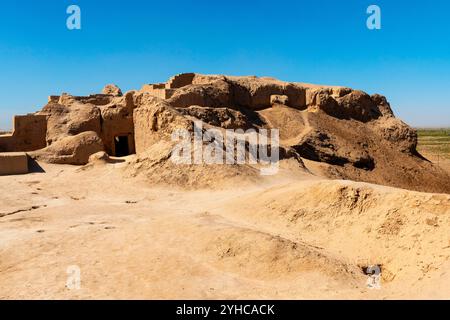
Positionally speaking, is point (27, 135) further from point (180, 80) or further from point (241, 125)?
point (241, 125)

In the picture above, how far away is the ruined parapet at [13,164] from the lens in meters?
14.0

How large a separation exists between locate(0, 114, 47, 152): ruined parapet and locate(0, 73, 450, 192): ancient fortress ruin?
0.13ft

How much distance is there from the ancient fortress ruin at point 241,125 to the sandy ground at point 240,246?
4.89 m

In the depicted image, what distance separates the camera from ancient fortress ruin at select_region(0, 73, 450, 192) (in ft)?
53.7

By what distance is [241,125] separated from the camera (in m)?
20.7

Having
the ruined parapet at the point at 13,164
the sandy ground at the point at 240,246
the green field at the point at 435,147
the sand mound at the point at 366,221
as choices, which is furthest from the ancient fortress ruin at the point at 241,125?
the green field at the point at 435,147

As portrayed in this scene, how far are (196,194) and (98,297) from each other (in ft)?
21.4

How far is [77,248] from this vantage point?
6754 millimetres

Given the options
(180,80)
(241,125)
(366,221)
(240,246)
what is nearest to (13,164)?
(241,125)

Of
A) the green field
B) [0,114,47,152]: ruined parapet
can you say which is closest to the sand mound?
[0,114,47,152]: ruined parapet

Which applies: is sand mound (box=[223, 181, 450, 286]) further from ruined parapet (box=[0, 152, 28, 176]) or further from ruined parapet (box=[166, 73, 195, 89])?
ruined parapet (box=[166, 73, 195, 89])

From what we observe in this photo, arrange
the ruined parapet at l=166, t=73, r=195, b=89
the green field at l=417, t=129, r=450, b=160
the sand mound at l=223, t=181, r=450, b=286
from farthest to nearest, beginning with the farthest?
1. the green field at l=417, t=129, r=450, b=160
2. the ruined parapet at l=166, t=73, r=195, b=89
3. the sand mound at l=223, t=181, r=450, b=286

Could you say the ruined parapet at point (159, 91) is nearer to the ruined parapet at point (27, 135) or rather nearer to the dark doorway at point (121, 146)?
the dark doorway at point (121, 146)

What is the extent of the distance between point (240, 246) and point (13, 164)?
1066cm
